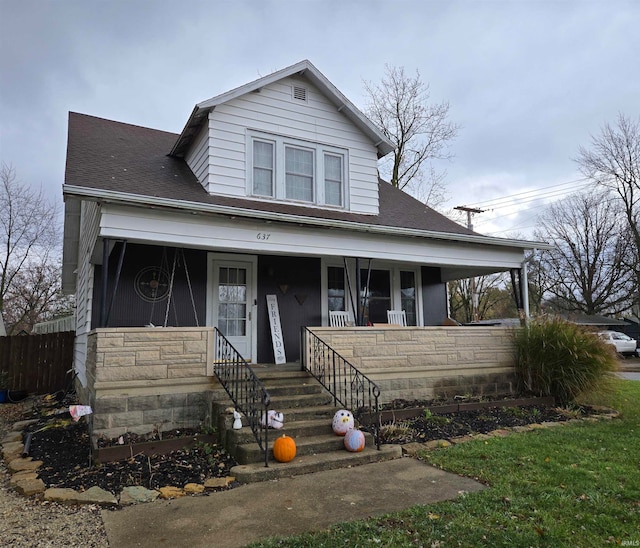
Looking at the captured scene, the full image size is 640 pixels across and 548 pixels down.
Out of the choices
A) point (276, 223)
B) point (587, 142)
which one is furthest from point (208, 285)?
point (587, 142)

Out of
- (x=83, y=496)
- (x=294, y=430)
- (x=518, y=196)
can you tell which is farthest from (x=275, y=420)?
(x=518, y=196)

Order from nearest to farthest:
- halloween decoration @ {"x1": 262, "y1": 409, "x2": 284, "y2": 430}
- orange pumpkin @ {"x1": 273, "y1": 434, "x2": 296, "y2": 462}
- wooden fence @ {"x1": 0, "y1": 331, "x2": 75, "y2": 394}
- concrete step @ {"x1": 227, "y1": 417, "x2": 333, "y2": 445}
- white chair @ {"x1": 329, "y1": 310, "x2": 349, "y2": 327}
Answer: orange pumpkin @ {"x1": 273, "y1": 434, "x2": 296, "y2": 462}, concrete step @ {"x1": 227, "y1": 417, "x2": 333, "y2": 445}, halloween decoration @ {"x1": 262, "y1": 409, "x2": 284, "y2": 430}, white chair @ {"x1": 329, "y1": 310, "x2": 349, "y2": 327}, wooden fence @ {"x1": 0, "y1": 331, "x2": 75, "y2": 394}

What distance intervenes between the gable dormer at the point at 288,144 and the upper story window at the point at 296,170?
20 millimetres

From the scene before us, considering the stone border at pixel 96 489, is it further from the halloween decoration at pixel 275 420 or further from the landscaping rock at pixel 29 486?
the halloween decoration at pixel 275 420

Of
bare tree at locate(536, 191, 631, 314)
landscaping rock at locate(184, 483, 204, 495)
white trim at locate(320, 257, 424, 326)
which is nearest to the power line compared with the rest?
bare tree at locate(536, 191, 631, 314)

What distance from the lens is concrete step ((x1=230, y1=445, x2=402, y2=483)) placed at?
4.50m

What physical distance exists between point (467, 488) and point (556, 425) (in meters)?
3.58

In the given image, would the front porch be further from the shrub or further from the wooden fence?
the wooden fence

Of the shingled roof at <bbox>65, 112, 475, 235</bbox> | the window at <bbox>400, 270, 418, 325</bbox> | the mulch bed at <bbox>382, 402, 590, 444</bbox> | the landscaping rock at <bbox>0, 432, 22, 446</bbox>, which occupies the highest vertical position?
the shingled roof at <bbox>65, 112, 475, 235</bbox>

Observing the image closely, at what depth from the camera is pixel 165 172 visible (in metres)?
8.43

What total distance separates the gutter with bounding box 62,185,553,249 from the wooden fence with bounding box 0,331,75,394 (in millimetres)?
7842

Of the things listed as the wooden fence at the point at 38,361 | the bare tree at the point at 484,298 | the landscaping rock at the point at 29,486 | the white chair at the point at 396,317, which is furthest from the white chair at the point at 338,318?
the bare tree at the point at 484,298

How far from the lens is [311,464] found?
475 cm

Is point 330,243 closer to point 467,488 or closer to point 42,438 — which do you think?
point 467,488
